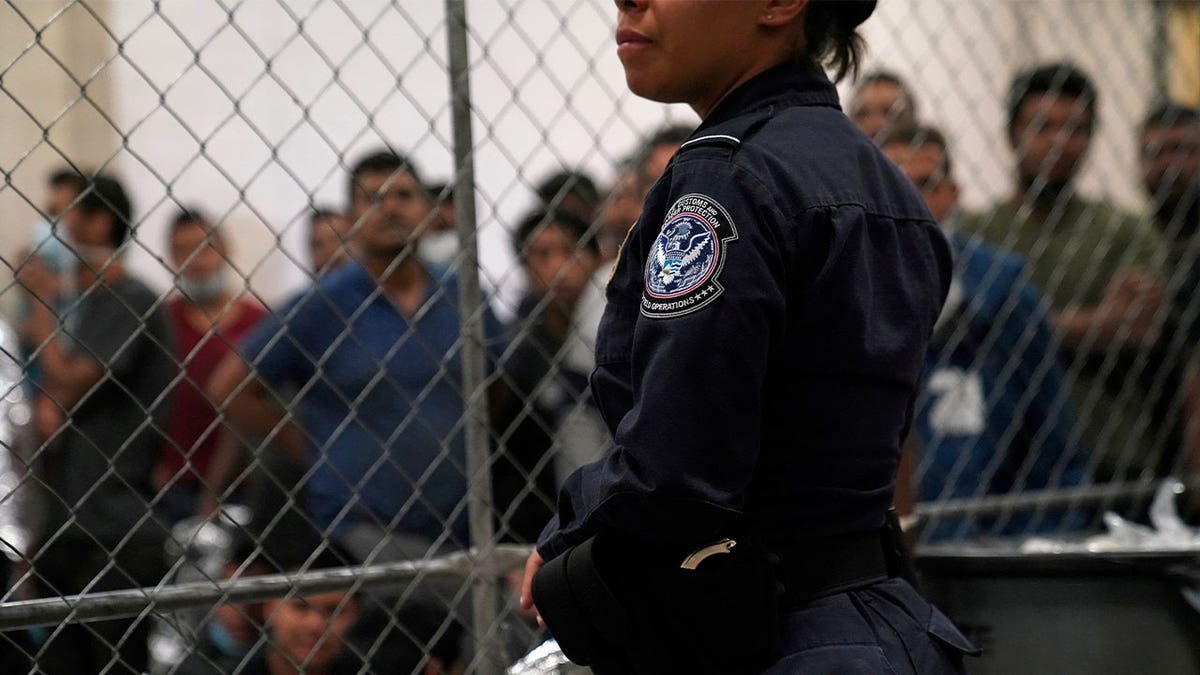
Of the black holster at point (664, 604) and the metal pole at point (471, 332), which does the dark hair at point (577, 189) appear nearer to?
the metal pole at point (471, 332)

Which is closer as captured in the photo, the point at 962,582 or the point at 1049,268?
the point at 962,582

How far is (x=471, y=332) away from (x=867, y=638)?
83cm

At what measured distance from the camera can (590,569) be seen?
132 centimetres

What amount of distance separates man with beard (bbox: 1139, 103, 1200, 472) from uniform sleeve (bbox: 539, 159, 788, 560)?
210 cm

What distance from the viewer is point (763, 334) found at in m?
1.27

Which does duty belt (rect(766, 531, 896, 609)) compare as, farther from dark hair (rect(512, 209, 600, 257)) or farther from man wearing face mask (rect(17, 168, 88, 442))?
man wearing face mask (rect(17, 168, 88, 442))

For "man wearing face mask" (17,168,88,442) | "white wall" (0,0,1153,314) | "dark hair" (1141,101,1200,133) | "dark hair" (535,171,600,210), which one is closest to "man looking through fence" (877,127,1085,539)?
"dark hair" (535,171,600,210)

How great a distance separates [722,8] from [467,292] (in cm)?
73

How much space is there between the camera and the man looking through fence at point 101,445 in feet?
8.95

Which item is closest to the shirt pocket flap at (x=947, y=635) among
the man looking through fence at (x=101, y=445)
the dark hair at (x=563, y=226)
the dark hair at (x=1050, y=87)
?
the dark hair at (x=563, y=226)

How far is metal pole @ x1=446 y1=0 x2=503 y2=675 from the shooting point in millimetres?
1960

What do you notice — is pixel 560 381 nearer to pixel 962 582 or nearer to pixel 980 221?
pixel 962 582

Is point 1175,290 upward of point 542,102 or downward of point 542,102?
downward

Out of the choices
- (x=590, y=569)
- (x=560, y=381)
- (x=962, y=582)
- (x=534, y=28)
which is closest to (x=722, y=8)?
(x=590, y=569)
